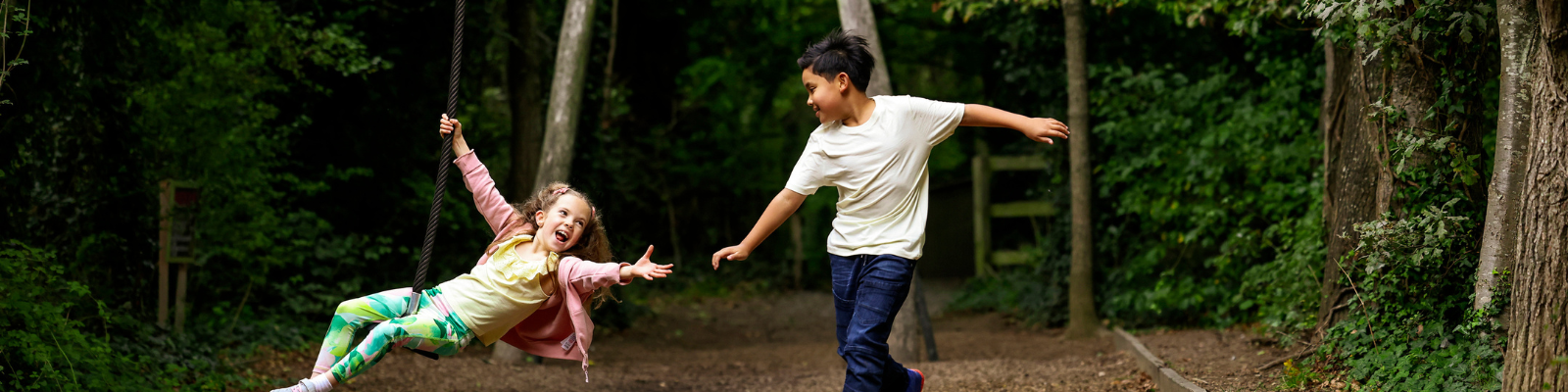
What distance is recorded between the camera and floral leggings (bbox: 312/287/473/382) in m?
3.95

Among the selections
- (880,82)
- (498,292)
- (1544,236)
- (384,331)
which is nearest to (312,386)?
(384,331)

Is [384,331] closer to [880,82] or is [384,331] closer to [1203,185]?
[880,82]

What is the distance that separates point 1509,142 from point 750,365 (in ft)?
20.5

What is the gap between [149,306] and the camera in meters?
7.16

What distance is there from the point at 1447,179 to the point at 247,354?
25.2 feet

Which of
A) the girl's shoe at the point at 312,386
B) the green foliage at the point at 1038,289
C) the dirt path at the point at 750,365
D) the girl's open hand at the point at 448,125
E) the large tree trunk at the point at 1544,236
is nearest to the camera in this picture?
the large tree trunk at the point at 1544,236

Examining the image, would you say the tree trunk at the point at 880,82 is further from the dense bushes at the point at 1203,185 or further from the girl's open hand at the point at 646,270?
the girl's open hand at the point at 646,270

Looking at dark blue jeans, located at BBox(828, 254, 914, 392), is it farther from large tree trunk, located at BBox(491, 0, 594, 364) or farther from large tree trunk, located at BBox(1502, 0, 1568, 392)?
large tree trunk, located at BBox(491, 0, 594, 364)

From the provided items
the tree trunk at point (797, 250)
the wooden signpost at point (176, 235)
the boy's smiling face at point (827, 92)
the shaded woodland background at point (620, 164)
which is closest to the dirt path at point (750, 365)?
the shaded woodland background at point (620, 164)

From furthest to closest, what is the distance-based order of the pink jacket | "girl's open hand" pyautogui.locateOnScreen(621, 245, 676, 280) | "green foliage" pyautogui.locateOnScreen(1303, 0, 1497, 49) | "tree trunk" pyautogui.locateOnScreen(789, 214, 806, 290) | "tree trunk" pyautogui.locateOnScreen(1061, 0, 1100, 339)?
"tree trunk" pyautogui.locateOnScreen(789, 214, 806, 290), "tree trunk" pyautogui.locateOnScreen(1061, 0, 1100, 339), "green foliage" pyautogui.locateOnScreen(1303, 0, 1497, 49), the pink jacket, "girl's open hand" pyautogui.locateOnScreen(621, 245, 676, 280)

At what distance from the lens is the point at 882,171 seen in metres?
4.02

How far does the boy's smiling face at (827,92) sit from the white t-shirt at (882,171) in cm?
9

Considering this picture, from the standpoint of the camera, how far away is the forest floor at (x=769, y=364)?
690cm

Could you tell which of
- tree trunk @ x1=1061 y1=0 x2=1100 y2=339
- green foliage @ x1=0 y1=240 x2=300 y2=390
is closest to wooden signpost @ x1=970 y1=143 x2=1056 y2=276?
tree trunk @ x1=1061 y1=0 x2=1100 y2=339
